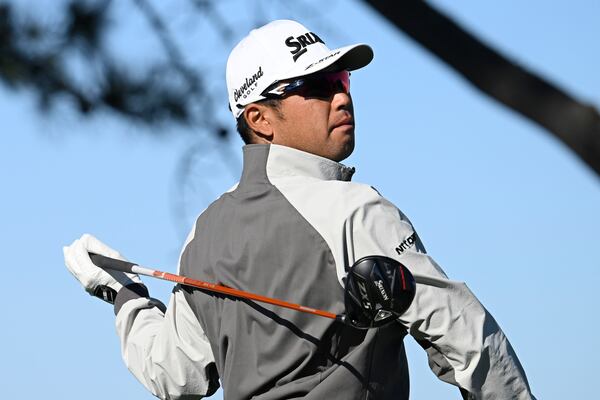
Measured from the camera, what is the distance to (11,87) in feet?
18.4

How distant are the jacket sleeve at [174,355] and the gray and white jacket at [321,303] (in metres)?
0.13

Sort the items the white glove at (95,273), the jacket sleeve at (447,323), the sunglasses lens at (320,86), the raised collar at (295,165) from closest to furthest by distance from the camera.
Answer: the jacket sleeve at (447,323)
the raised collar at (295,165)
the sunglasses lens at (320,86)
the white glove at (95,273)

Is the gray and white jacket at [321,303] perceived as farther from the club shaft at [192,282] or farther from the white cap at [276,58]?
the white cap at [276,58]

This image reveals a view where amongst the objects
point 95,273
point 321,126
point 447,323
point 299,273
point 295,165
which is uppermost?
point 321,126

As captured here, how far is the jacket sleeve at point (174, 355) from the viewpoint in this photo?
374cm

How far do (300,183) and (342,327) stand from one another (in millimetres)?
412

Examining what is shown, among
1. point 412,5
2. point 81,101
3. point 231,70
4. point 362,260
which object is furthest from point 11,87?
point 412,5

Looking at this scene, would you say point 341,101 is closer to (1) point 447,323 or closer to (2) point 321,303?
(2) point 321,303

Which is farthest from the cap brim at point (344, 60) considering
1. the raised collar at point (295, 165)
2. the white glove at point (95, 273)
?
the white glove at point (95, 273)

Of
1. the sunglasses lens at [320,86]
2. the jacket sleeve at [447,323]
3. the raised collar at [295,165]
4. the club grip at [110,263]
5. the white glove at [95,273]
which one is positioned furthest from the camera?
the white glove at [95,273]

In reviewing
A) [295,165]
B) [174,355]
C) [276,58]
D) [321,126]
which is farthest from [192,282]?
[276,58]

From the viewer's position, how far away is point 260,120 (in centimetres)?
377

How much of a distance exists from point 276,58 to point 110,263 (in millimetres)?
868

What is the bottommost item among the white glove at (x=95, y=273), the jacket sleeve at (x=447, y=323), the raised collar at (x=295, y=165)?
the jacket sleeve at (x=447, y=323)
